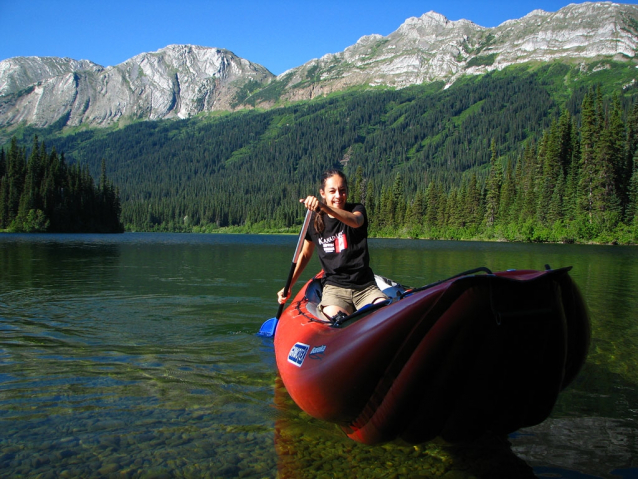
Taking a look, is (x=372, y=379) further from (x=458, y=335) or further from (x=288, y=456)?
(x=288, y=456)

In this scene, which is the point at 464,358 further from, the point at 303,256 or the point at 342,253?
the point at 303,256

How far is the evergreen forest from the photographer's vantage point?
284 feet

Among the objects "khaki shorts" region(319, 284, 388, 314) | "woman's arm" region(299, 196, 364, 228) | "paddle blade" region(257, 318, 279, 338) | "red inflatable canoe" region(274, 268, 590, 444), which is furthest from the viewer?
"paddle blade" region(257, 318, 279, 338)

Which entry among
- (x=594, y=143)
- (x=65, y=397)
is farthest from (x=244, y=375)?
(x=594, y=143)

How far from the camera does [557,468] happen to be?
148 inches

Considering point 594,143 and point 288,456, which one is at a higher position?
point 594,143

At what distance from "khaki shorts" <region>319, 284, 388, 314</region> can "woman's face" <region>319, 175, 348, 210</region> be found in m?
1.09

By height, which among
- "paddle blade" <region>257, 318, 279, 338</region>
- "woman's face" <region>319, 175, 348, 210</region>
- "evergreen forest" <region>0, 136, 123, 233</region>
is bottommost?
"paddle blade" <region>257, 318, 279, 338</region>

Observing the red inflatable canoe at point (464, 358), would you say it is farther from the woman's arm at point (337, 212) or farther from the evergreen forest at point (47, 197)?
the evergreen forest at point (47, 197)

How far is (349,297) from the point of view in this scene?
18.9 ft

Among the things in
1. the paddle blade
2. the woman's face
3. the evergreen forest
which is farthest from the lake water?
the evergreen forest

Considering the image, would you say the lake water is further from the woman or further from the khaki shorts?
the woman

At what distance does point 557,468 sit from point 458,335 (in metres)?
1.82

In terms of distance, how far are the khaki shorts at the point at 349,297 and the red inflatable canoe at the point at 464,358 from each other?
6.52ft
